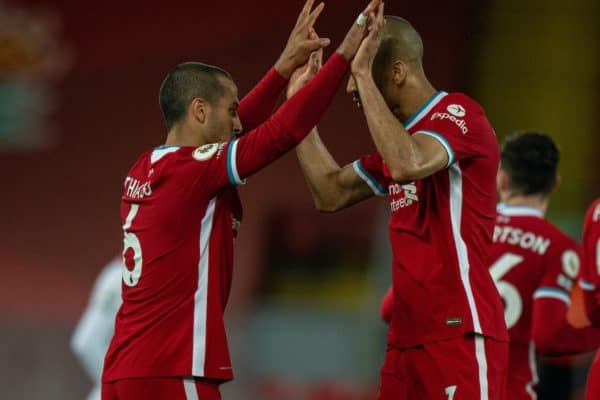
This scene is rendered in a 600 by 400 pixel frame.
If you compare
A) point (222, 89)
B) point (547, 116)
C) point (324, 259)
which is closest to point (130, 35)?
point (324, 259)

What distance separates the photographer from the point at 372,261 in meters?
8.99

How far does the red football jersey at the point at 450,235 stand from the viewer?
383cm

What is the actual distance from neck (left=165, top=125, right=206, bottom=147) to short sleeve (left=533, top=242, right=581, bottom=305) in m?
1.61

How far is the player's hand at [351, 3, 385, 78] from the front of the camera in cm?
379

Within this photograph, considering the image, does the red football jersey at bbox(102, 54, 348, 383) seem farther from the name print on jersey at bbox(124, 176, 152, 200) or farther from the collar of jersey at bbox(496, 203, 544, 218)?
the collar of jersey at bbox(496, 203, 544, 218)

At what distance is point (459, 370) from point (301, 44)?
4.07ft

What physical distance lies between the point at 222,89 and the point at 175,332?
818 millimetres

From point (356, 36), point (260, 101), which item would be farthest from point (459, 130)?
point (260, 101)

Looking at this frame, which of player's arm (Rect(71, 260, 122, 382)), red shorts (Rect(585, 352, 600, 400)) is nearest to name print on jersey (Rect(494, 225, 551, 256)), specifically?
red shorts (Rect(585, 352, 600, 400))

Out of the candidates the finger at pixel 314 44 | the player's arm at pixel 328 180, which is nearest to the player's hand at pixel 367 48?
the finger at pixel 314 44

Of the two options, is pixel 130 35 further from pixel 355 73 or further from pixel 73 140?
pixel 355 73

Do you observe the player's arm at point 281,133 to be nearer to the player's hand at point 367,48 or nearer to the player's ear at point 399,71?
the player's hand at point 367,48

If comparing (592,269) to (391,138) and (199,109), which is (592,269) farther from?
(199,109)

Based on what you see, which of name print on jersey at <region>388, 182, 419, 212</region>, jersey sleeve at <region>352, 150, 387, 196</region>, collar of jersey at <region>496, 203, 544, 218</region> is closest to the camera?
name print on jersey at <region>388, 182, 419, 212</region>
